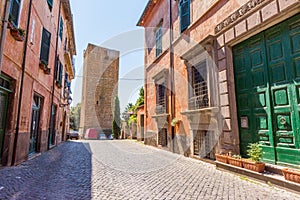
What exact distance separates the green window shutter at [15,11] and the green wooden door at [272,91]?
240 inches

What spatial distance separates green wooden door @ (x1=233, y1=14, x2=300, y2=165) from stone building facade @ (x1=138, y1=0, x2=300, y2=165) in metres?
0.02

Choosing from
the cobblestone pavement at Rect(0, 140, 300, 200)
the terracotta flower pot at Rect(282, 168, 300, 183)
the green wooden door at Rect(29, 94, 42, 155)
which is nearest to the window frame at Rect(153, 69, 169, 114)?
the cobblestone pavement at Rect(0, 140, 300, 200)

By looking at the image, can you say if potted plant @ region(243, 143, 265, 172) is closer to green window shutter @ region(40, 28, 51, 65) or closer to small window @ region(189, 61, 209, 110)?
small window @ region(189, 61, 209, 110)

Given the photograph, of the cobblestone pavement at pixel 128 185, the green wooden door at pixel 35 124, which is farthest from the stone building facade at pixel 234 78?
the green wooden door at pixel 35 124

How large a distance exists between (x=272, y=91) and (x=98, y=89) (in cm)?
2586

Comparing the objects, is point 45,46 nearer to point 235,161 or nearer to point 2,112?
point 2,112

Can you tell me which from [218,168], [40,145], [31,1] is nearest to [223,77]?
[218,168]

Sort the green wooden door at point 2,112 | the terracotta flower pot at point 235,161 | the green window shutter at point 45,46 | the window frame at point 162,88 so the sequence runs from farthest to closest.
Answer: the window frame at point 162,88
the green window shutter at point 45,46
the green wooden door at point 2,112
the terracotta flower pot at point 235,161

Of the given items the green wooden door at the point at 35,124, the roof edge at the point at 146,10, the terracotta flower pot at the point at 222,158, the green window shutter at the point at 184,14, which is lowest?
the terracotta flower pot at the point at 222,158

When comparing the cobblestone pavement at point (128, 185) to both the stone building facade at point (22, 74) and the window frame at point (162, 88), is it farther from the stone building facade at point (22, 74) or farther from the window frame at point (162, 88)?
the window frame at point (162, 88)

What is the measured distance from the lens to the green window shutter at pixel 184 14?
26.2 ft

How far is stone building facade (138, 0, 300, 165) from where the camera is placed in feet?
12.9

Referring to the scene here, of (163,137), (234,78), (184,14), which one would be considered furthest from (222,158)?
(184,14)

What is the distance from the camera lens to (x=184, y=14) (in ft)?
26.9
